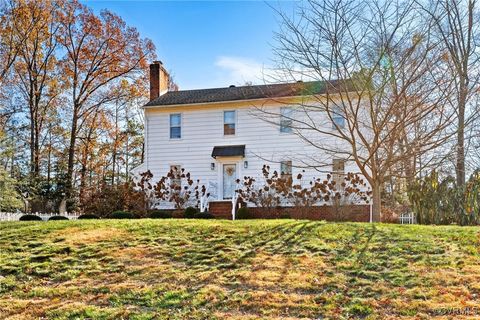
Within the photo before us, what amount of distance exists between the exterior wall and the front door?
21 centimetres

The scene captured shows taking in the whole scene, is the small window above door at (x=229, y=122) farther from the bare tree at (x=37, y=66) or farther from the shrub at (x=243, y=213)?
the bare tree at (x=37, y=66)

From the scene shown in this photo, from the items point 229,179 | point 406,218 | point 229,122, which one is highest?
point 229,122

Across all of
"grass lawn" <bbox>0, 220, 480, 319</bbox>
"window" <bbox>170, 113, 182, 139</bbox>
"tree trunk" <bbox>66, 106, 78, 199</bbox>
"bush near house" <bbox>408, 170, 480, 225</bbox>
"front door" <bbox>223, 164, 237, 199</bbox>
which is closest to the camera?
"grass lawn" <bbox>0, 220, 480, 319</bbox>

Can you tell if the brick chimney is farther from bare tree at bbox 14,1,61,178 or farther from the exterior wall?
bare tree at bbox 14,1,61,178

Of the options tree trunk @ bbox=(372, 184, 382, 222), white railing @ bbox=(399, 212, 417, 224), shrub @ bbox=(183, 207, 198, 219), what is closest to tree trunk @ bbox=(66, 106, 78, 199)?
shrub @ bbox=(183, 207, 198, 219)

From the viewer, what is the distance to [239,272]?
7.14 m

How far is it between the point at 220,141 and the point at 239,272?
13.2 m

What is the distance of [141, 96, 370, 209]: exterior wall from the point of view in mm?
19141

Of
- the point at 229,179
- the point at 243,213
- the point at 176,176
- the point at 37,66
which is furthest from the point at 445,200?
the point at 37,66

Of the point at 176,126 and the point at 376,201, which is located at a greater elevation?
the point at 176,126

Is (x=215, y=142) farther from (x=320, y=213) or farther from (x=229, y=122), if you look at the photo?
(x=320, y=213)

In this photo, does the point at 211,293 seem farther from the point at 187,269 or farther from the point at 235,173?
the point at 235,173

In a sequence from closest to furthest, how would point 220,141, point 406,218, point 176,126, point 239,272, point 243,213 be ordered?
point 239,272
point 243,213
point 406,218
point 220,141
point 176,126

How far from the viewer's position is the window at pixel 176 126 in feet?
67.8
